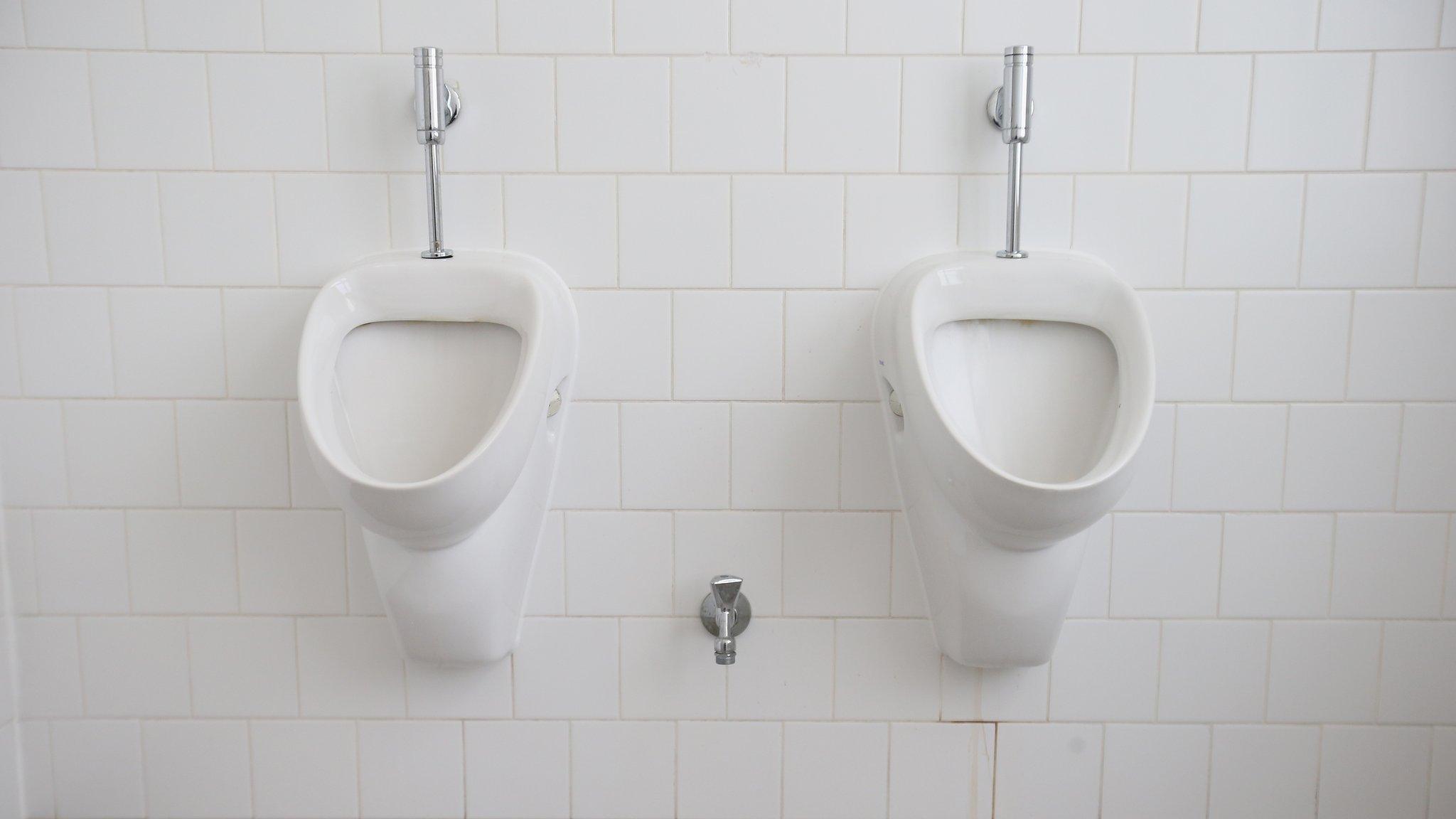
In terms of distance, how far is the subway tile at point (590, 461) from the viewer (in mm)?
1396

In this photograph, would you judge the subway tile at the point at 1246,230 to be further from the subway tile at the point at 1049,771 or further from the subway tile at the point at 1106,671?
the subway tile at the point at 1049,771

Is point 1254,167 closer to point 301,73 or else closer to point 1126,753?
point 1126,753

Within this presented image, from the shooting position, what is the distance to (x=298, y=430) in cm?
140

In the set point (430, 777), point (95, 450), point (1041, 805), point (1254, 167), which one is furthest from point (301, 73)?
point (1041, 805)

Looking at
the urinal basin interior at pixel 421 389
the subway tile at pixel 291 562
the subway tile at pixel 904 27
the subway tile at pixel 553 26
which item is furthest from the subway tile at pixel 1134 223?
the subway tile at pixel 291 562

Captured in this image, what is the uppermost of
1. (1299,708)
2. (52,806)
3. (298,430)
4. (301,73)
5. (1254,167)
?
(301,73)

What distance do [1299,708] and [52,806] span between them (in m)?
1.84

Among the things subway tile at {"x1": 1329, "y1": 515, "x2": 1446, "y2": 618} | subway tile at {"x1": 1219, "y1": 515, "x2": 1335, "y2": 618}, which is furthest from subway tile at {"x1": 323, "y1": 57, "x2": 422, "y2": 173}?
subway tile at {"x1": 1329, "y1": 515, "x2": 1446, "y2": 618}

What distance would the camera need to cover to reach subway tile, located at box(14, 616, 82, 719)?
1.43 metres

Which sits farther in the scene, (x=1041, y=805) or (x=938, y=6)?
(x=1041, y=805)

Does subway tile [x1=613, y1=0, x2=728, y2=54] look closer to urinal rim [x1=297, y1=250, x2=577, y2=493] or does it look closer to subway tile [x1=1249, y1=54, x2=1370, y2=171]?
urinal rim [x1=297, y1=250, x2=577, y2=493]

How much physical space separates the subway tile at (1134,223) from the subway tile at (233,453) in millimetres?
1157

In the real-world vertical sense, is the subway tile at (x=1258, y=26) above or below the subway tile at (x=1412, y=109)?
above

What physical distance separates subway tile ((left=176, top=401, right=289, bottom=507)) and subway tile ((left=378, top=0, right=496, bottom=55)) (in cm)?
54
